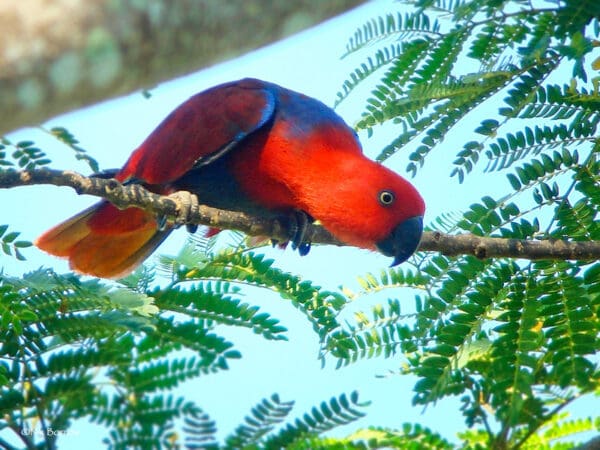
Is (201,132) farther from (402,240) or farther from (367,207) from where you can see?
(402,240)

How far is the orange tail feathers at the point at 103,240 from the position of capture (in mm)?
4340

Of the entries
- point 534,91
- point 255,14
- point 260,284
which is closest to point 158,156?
point 260,284

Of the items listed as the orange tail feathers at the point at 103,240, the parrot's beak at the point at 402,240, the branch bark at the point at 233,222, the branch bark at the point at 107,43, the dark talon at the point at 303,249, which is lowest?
the orange tail feathers at the point at 103,240

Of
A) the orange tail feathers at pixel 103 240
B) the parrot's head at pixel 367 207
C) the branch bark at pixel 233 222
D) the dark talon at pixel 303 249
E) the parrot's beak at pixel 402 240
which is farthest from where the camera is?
the orange tail feathers at pixel 103 240

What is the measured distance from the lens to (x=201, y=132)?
408 centimetres

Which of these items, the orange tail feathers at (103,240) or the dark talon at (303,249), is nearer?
the dark talon at (303,249)

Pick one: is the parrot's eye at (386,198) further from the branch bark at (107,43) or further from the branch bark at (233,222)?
the branch bark at (107,43)

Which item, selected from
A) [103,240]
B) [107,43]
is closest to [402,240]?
[103,240]

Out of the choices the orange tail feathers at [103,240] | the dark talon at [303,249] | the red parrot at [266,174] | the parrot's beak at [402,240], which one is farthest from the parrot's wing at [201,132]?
the parrot's beak at [402,240]

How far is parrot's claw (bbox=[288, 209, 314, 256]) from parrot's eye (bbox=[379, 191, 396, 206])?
0.40 meters

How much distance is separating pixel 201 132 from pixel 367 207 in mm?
929

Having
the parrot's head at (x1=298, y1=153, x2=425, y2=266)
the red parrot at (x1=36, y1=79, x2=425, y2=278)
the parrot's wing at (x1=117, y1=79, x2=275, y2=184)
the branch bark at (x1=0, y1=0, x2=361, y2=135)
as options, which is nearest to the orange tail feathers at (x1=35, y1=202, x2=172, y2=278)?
the red parrot at (x1=36, y1=79, x2=425, y2=278)

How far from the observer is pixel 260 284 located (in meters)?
3.47

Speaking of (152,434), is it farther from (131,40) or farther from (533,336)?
(131,40)
